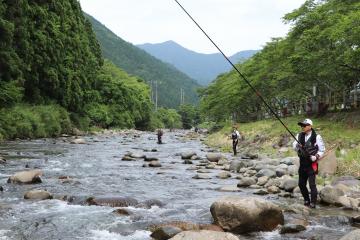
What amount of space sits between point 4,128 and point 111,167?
58.8 feet

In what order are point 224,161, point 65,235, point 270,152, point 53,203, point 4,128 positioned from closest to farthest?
point 65,235 < point 53,203 < point 224,161 < point 270,152 < point 4,128

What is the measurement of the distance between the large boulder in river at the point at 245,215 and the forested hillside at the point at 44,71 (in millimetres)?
27911

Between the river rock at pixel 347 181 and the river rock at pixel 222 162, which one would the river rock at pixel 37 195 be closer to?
the river rock at pixel 347 181

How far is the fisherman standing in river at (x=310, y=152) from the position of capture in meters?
10.0

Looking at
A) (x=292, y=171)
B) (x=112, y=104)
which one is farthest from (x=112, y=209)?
(x=112, y=104)

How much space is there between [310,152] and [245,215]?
95.4 inches

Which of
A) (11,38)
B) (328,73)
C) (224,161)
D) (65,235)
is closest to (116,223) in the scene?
(65,235)

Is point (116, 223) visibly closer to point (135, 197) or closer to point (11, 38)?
point (135, 197)

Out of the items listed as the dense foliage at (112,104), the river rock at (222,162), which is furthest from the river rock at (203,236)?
the dense foliage at (112,104)

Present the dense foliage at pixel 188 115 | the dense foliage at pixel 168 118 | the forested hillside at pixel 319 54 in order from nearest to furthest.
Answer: the forested hillside at pixel 319 54
the dense foliage at pixel 168 118
the dense foliage at pixel 188 115

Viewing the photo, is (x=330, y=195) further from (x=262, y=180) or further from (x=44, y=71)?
(x=44, y=71)

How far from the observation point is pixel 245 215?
28.1ft

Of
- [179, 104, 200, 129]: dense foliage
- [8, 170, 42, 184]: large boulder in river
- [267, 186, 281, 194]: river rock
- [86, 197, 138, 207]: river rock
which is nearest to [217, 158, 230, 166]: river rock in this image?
[267, 186, 281, 194]: river rock

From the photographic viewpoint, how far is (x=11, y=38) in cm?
3609
